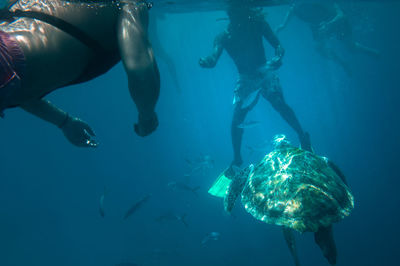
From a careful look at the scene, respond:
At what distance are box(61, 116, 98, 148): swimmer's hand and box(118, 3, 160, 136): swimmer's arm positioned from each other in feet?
4.96

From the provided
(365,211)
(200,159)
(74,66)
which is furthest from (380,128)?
(74,66)

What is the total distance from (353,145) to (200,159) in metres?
16.9

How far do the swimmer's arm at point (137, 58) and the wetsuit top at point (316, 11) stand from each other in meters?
20.7

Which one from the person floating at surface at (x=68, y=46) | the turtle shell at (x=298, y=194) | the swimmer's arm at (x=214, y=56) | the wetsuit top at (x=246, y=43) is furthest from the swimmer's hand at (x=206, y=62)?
the person floating at surface at (x=68, y=46)

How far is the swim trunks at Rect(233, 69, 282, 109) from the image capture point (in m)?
7.55

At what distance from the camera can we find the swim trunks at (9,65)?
1.07 m

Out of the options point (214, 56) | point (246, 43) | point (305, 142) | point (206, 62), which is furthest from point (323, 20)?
point (206, 62)

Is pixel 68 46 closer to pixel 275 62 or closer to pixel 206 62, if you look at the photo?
pixel 206 62

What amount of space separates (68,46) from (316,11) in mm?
21495

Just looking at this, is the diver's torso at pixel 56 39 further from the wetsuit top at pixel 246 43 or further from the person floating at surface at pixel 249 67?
the wetsuit top at pixel 246 43

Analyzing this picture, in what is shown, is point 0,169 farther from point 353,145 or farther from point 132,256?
point 353,145

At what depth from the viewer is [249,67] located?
8.19 meters

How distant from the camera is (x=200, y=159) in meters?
9.91

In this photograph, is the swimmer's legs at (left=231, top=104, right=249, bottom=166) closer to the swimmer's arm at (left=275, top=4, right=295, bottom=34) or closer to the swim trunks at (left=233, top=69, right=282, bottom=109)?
the swim trunks at (left=233, top=69, right=282, bottom=109)
